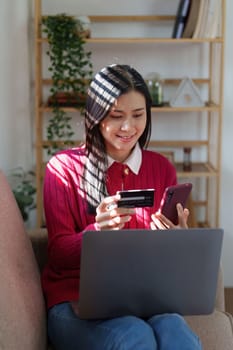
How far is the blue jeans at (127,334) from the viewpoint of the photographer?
60.4 inches

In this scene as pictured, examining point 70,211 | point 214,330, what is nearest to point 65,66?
point 70,211

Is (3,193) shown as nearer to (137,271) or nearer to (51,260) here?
(51,260)

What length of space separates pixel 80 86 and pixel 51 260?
1329mm

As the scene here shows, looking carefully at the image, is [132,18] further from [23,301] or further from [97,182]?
[23,301]

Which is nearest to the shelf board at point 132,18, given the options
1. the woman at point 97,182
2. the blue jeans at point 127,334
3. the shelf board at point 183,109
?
the shelf board at point 183,109

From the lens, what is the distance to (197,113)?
3.21 m

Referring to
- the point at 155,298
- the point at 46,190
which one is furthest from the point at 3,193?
the point at 155,298

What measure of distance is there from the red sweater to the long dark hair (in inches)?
1.0

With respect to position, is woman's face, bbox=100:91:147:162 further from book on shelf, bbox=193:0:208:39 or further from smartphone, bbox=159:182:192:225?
book on shelf, bbox=193:0:208:39

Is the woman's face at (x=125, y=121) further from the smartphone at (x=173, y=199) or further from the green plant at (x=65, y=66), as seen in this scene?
the green plant at (x=65, y=66)

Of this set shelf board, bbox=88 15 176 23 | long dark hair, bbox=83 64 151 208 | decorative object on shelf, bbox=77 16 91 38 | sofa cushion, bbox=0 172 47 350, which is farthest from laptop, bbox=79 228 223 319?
shelf board, bbox=88 15 176 23

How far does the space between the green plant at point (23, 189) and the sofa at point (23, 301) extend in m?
0.90

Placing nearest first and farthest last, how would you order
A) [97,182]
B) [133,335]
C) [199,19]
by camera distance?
[133,335]
[97,182]
[199,19]

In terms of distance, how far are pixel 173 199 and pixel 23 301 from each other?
469 millimetres
